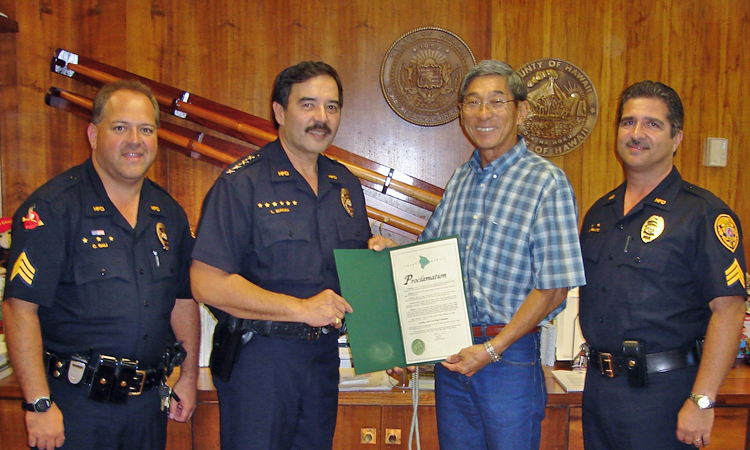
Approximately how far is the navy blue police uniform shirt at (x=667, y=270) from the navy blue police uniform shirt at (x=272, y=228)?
3.16ft

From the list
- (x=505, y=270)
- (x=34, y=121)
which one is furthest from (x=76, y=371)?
(x=34, y=121)

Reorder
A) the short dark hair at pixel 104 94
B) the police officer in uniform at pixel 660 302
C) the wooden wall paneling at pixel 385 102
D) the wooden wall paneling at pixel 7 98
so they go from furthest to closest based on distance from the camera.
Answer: the wooden wall paneling at pixel 385 102
the wooden wall paneling at pixel 7 98
the short dark hair at pixel 104 94
the police officer in uniform at pixel 660 302

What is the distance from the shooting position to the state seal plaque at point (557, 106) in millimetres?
3061

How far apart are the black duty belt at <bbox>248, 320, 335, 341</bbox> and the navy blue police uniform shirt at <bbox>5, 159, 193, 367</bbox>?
1.16ft

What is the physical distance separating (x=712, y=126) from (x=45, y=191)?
132 inches

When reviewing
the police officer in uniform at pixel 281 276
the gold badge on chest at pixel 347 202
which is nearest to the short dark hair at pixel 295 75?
the police officer in uniform at pixel 281 276

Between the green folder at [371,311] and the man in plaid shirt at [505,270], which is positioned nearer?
the man in plaid shirt at [505,270]

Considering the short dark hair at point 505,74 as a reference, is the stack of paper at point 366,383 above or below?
below

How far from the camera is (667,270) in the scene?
1813mm

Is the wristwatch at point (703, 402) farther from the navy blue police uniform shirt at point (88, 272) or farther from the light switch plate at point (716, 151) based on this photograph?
the light switch plate at point (716, 151)

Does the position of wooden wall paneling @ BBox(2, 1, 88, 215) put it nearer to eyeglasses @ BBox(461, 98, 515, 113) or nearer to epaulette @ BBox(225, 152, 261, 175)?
epaulette @ BBox(225, 152, 261, 175)

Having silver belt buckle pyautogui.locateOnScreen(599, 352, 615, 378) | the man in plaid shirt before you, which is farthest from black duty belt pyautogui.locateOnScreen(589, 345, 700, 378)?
the man in plaid shirt

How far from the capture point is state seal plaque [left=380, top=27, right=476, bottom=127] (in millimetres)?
3018

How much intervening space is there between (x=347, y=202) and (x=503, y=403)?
90 cm
